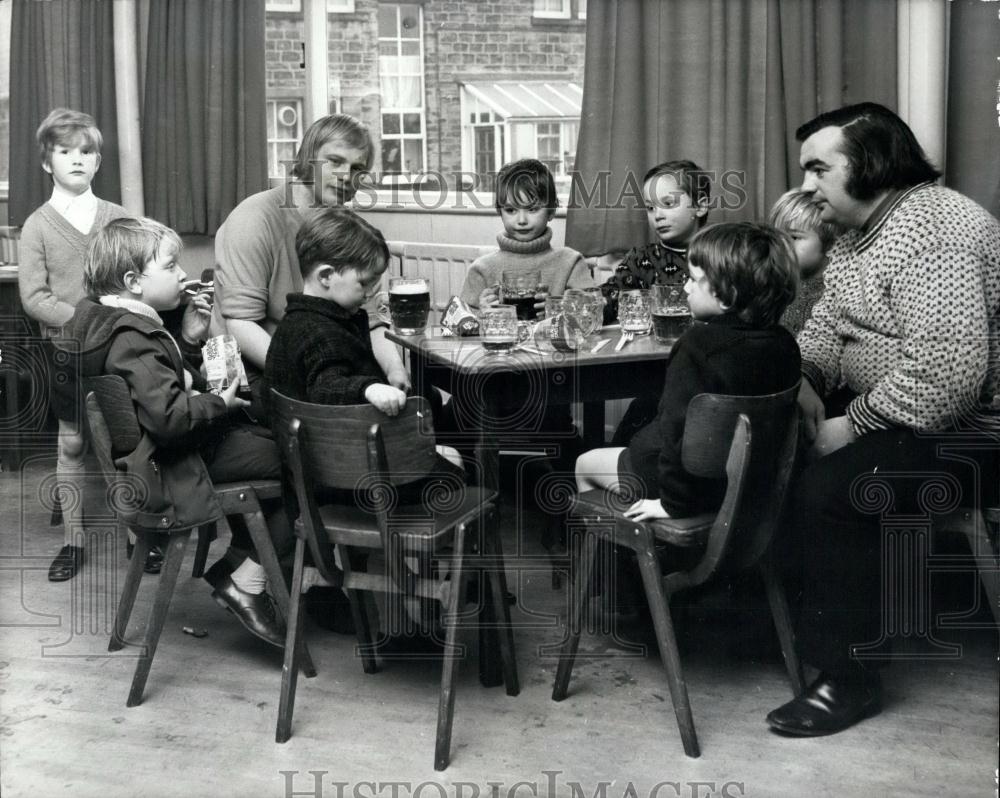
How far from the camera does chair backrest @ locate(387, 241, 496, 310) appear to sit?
4.89 metres

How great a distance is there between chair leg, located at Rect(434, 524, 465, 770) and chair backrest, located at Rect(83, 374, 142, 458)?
0.81 metres

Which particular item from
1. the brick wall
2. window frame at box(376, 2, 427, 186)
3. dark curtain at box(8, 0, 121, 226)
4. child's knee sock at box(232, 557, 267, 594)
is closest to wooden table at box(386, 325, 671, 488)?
child's knee sock at box(232, 557, 267, 594)

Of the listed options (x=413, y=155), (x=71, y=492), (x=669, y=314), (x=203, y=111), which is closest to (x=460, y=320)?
(x=669, y=314)

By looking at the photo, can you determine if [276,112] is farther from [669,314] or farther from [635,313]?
[669,314]

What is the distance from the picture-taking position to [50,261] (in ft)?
12.5

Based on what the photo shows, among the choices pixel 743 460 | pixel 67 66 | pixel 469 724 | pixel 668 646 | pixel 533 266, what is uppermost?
pixel 67 66

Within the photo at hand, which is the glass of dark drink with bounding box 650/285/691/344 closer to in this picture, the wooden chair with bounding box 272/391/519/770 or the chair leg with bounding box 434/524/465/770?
the wooden chair with bounding box 272/391/519/770

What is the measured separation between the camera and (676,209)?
3.56 metres

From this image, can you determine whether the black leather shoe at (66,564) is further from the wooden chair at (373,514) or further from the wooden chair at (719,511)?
the wooden chair at (719,511)

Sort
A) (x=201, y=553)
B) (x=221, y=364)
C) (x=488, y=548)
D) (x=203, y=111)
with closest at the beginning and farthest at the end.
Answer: (x=488, y=548) < (x=221, y=364) < (x=201, y=553) < (x=203, y=111)

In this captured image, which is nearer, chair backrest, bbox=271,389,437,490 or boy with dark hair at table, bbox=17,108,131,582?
chair backrest, bbox=271,389,437,490

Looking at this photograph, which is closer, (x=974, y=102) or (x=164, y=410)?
(x=164, y=410)

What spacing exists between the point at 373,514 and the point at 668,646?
69 centimetres

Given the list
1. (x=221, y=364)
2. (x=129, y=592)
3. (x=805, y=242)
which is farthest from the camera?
(x=805, y=242)
